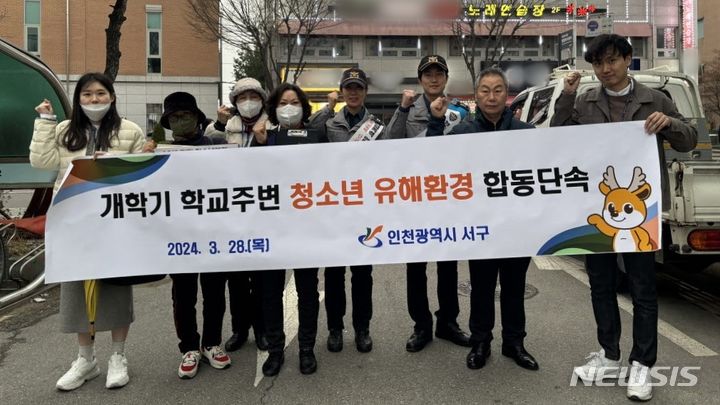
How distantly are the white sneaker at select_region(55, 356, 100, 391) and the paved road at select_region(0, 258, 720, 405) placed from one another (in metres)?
0.05

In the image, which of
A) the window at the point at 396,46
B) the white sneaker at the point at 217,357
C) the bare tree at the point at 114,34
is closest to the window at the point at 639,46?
the window at the point at 396,46

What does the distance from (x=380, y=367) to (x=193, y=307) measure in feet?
4.43

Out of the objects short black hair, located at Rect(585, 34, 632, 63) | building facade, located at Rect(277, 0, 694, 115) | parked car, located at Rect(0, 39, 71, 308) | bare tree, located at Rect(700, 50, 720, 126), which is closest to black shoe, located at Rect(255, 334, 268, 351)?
short black hair, located at Rect(585, 34, 632, 63)

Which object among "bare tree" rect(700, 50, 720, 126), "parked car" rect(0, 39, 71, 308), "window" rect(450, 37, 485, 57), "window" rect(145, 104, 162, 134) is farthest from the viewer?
"bare tree" rect(700, 50, 720, 126)

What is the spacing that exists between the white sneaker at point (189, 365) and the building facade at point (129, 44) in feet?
87.3

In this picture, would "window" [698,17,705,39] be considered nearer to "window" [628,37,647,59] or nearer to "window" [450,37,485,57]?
"window" [628,37,647,59]

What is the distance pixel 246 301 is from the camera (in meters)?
4.00

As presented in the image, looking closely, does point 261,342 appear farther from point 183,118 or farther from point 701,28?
point 701,28

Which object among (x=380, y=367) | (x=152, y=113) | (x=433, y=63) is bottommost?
(x=380, y=367)

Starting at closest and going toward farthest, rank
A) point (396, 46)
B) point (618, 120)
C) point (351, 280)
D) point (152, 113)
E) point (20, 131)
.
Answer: point (618, 120) → point (351, 280) → point (20, 131) → point (152, 113) → point (396, 46)

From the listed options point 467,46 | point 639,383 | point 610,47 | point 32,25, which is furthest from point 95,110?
point 32,25

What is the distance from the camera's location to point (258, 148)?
11.3 feet

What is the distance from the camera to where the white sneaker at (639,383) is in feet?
10.1

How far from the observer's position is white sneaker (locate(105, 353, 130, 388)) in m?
3.38
